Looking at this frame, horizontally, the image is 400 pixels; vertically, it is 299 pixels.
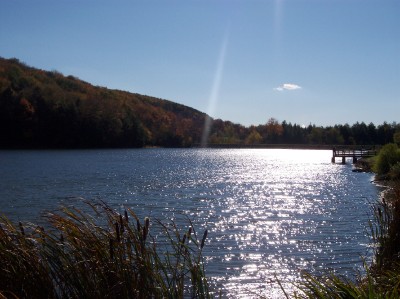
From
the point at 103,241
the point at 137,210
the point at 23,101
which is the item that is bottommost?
the point at 137,210

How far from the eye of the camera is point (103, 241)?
5.02 metres

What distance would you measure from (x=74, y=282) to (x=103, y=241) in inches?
18.5

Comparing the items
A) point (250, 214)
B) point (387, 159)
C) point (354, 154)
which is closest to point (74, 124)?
point (354, 154)

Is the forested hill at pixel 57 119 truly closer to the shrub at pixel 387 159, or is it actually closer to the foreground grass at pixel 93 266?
the shrub at pixel 387 159

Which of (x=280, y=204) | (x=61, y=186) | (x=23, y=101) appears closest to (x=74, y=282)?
(x=280, y=204)

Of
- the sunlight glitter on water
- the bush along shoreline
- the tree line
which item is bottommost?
the sunlight glitter on water

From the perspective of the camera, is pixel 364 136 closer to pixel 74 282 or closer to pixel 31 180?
pixel 31 180

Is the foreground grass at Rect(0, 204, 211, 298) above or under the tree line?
under

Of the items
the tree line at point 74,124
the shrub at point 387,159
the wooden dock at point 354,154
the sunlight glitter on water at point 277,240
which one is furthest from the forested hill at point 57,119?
the sunlight glitter on water at point 277,240

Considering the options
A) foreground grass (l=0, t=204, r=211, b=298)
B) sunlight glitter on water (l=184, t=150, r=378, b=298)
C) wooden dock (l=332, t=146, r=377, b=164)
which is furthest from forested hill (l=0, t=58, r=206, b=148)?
foreground grass (l=0, t=204, r=211, b=298)

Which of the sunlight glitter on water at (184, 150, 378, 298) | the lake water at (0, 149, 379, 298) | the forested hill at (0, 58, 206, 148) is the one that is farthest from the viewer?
the forested hill at (0, 58, 206, 148)

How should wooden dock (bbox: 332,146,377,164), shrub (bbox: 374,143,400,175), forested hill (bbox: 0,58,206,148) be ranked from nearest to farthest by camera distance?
shrub (bbox: 374,143,400,175), wooden dock (bbox: 332,146,377,164), forested hill (bbox: 0,58,206,148)

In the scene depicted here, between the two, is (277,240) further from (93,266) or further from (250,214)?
(93,266)

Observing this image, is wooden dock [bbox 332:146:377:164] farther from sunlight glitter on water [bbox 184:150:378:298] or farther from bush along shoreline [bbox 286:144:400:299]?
bush along shoreline [bbox 286:144:400:299]
